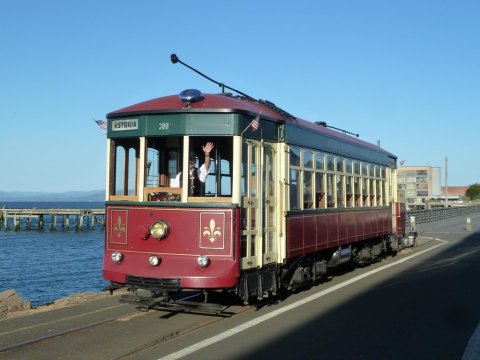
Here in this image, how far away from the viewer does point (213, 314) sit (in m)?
8.32

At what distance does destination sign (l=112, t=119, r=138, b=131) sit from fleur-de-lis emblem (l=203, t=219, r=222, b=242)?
6.19 ft

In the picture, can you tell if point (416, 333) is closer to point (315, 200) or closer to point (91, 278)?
point (315, 200)

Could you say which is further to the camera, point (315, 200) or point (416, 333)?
point (315, 200)

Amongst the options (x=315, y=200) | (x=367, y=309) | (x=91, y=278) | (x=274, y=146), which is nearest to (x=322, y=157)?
(x=315, y=200)

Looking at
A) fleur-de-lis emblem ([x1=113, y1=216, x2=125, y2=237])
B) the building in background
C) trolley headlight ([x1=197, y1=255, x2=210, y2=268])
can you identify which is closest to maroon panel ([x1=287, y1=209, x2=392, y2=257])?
trolley headlight ([x1=197, y1=255, x2=210, y2=268])

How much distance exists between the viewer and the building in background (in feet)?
264

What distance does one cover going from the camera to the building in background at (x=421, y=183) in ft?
264

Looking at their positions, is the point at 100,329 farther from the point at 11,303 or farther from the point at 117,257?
Answer: the point at 11,303

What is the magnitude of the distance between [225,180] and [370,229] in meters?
7.05

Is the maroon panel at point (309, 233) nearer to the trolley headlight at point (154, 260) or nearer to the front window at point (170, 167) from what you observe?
the front window at point (170, 167)

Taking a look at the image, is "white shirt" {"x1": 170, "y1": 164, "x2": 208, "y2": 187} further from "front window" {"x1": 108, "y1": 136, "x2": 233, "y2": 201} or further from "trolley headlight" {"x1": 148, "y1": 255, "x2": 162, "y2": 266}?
"trolley headlight" {"x1": 148, "y1": 255, "x2": 162, "y2": 266}

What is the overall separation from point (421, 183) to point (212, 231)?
92.4 metres

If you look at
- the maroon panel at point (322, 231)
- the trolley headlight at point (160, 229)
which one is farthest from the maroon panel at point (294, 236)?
the trolley headlight at point (160, 229)

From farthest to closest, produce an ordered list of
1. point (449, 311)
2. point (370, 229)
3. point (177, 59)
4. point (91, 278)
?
point (91, 278)
point (370, 229)
point (449, 311)
point (177, 59)
